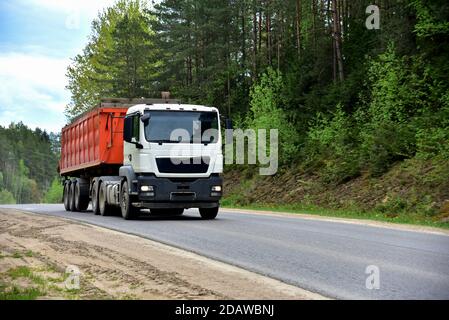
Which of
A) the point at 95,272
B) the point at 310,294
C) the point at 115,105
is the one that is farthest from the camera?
the point at 115,105

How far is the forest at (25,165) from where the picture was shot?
142250 millimetres

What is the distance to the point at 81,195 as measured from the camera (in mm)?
25578

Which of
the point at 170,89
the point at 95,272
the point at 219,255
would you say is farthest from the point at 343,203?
the point at 170,89

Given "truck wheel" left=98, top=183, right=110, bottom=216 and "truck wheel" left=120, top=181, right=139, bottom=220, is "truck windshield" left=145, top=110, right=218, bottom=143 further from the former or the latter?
"truck wheel" left=98, top=183, right=110, bottom=216

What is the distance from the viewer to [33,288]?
7723mm

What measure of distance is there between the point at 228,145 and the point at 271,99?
370cm

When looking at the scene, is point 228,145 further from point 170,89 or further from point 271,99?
point 170,89

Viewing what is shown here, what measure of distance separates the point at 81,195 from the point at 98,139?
4.69 metres

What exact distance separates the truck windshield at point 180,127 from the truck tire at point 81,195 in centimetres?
833

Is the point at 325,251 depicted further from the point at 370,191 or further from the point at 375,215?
the point at 370,191

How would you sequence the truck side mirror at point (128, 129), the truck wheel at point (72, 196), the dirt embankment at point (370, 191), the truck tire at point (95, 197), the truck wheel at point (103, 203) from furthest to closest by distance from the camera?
the truck wheel at point (72, 196)
the truck tire at point (95, 197)
the truck wheel at point (103, 203)
the dirt embankment at point (370, 191)
the truck side mirror at point (128, 129)

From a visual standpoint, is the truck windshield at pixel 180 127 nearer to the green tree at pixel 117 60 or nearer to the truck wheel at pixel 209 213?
the truck wheel at pixel 209 213

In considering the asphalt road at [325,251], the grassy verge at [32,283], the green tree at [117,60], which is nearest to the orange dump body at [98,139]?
the asphalt road at [325,251]

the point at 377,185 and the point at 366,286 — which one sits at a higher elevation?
the point at 377,185
